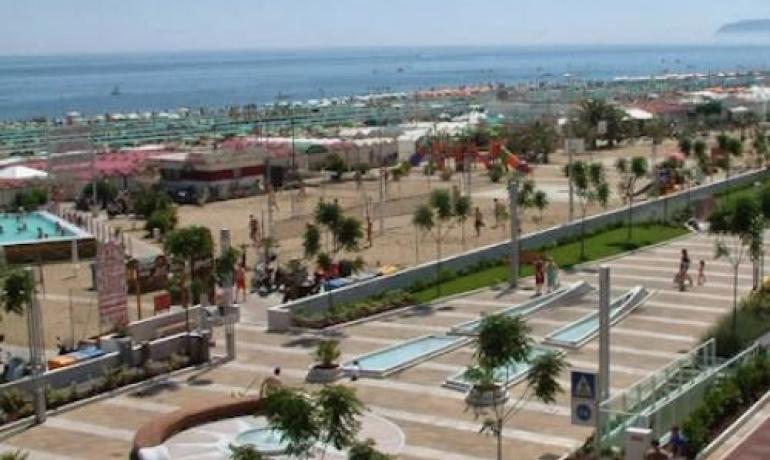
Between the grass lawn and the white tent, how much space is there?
90.0 ft

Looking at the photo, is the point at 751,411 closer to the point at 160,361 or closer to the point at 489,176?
the point at 160,361

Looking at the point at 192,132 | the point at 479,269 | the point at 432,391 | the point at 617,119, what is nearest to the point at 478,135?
the point at 617,119

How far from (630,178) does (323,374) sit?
81.9 ft

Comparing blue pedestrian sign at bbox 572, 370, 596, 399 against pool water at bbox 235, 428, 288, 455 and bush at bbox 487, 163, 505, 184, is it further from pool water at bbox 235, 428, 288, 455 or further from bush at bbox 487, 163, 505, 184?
bush at bbox 487, 163, 505, 184

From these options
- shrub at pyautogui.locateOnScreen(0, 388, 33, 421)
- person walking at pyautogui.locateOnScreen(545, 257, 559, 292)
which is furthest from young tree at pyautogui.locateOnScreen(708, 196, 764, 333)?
shrub at pyautogui.locateOnScreen(0, 388, 33, 421)

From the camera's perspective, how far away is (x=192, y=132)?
3743 inches

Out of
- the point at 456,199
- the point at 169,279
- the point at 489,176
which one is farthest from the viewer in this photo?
the point at 489,176

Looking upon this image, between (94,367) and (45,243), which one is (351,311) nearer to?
(94,367)

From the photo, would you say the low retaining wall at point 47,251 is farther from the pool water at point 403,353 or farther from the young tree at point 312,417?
the young tree at point 312,417

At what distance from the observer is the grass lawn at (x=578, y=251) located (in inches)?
1124

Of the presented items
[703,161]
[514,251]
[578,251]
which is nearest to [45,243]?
[514,251]

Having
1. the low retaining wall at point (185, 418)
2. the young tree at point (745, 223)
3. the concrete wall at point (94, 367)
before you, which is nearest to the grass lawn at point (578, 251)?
the young tree at point (745, 223)

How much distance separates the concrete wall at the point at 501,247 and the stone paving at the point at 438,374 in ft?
3.80

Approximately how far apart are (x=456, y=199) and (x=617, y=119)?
40.5m
